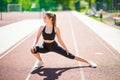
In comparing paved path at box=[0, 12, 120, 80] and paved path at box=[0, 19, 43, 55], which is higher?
paved path at box=[0, 19, 43, 55]

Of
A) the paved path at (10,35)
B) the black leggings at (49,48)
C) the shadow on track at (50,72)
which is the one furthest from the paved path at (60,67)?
the paved path at (10,35)

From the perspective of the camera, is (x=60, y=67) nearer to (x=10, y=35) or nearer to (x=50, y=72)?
(x=50, y=72)

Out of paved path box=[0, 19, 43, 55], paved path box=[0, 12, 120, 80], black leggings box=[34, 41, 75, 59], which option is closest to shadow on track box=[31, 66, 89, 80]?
paved path box=[0, 12, 120, 80]

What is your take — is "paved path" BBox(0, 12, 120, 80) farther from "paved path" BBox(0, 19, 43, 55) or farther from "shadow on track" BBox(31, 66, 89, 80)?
"paved path" BBox(0, 19, 43, 55)

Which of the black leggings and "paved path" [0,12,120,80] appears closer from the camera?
"paved path" [0,12,120,80]

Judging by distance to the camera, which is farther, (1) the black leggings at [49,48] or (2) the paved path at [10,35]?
(2) the paved path at [10,35]

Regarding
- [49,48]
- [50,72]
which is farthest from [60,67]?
[49,48]

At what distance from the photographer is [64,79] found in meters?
8.67

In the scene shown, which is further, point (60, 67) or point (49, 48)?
point (60, 67)

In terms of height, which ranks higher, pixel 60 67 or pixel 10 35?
pixel 10 35

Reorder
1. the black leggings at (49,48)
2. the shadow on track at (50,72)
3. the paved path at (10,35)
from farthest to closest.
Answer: the paved path at (10,35) → the black leggings at (49,48) → the shadow on track at (50,72)

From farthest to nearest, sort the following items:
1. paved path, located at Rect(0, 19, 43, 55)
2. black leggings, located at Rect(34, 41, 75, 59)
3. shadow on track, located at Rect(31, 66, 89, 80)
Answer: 1. paved path, located at Rect(0, 19, 43, 55)
2. black leggings, located at Rect(34, 41, 75, 59)
3. shadow on track, located at Rect(31, 66, 89, 80)

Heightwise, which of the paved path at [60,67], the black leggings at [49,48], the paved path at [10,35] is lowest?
the paved path at [60,67]

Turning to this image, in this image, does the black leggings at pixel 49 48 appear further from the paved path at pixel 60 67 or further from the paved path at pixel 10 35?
the paved path at pixel 10 35
